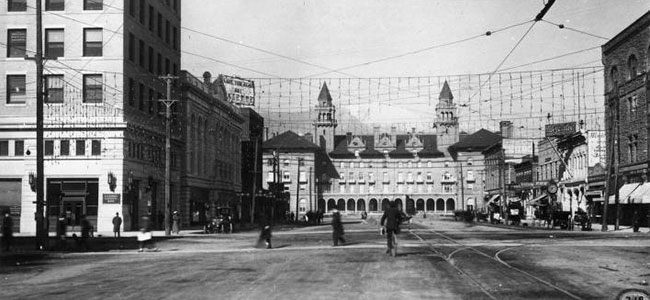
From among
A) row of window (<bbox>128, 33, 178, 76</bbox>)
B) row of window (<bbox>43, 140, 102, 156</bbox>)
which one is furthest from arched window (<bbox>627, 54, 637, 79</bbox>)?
row of window (<bbox>43, 140, 102, 156</bbox>)

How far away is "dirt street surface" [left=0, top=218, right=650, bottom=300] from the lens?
13555 mm

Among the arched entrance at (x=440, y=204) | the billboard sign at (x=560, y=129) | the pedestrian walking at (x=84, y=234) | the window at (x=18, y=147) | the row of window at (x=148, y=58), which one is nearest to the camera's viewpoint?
the pedestrian walking at (x=84, y=234)

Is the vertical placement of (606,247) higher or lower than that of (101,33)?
lower

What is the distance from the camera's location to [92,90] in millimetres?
47344

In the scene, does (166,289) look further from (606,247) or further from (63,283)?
(606,247)

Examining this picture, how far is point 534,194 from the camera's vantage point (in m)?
87.8

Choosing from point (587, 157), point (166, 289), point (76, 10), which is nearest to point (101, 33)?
point (76, 10)

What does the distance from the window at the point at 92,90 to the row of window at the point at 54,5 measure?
4.40 m

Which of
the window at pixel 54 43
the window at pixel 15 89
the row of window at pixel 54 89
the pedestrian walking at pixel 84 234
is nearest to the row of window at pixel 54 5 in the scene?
the window at pixel 54 43

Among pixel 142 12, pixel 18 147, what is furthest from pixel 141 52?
pixel 18 147

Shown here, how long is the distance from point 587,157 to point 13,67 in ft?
156

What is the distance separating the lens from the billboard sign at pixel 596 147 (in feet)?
210

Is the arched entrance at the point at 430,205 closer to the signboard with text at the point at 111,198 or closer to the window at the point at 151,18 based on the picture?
the window at the point at 151,18

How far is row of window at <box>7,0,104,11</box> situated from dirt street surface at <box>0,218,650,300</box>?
24.9 metres
